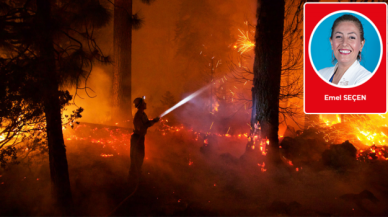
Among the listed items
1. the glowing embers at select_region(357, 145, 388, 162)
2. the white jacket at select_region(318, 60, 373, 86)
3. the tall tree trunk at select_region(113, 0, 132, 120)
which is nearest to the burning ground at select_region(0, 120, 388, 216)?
the glowing embers at select_region(357, 145, 388, 162)

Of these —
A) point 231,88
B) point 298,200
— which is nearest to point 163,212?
point 298,200

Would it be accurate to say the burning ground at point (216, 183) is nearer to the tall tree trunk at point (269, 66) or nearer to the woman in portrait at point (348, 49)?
the tall tree trunk at point (269, 66)

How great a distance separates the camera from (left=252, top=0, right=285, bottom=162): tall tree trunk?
5352mm

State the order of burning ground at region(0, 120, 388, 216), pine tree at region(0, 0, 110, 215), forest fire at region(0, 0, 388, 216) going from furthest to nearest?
1. burning ground at region(0, 120, 388, 216)
2. forest fire at region(0, 0, 388, 216)
3. pine tree at region(0, 0, 110, 215)

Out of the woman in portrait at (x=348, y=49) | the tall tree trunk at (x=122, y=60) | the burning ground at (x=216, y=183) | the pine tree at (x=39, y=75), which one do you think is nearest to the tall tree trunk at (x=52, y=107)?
the pine tree at (x=39, y=75)

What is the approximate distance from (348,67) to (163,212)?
527cm

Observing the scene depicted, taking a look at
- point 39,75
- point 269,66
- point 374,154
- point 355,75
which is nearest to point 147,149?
point 39,75

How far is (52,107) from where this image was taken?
359 cm

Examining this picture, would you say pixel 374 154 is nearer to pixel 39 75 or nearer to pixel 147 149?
pixel 147 149

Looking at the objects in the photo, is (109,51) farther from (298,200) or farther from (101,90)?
(298,200)

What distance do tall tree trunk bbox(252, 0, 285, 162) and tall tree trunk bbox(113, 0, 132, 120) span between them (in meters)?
6.17

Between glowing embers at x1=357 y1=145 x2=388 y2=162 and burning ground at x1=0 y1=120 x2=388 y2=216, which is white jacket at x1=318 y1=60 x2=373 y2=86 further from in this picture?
glowing embers at x1=357 y1=145 x2=388 y2=162

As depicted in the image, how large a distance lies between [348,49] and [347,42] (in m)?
0.16

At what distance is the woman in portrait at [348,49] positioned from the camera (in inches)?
189
